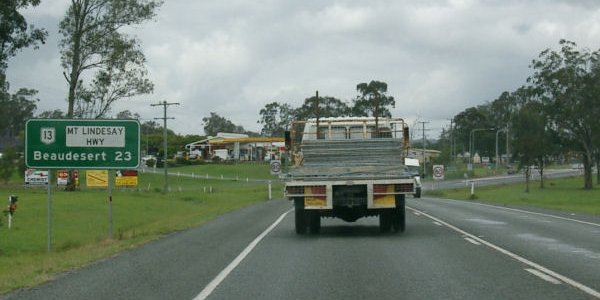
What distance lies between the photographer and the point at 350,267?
12.2 meters

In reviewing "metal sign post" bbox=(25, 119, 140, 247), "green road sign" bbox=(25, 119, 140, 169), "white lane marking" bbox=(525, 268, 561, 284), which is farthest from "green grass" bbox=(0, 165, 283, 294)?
"white lane marking" bbox=(525, 268, 561, 284)

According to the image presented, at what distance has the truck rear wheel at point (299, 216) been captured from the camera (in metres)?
17.7

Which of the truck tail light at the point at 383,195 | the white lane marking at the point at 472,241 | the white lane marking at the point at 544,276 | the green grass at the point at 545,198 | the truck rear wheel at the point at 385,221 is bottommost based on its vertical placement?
the green grass at the point at 545,198

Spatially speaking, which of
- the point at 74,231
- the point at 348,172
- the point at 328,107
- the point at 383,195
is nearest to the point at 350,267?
the point at 383,195

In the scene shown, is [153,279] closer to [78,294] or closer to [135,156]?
[78,294]

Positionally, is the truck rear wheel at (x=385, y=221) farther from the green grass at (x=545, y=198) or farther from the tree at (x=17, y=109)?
the tree at (x=17, y=109)

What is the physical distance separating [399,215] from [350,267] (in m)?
6.52

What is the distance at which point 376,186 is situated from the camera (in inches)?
669

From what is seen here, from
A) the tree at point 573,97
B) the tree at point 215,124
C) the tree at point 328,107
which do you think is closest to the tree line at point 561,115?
the tree at point 573,97

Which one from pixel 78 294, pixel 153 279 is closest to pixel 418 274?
pixel 153 279

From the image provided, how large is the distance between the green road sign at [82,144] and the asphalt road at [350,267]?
254 cm

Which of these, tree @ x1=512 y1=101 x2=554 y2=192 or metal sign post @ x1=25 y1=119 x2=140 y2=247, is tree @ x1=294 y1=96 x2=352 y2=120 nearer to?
tree @ x1=512 y1=101 x2=554 y2=192

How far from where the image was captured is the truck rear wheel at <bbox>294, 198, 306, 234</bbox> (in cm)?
1773

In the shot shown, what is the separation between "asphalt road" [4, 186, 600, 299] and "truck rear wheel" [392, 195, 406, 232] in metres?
0.29
